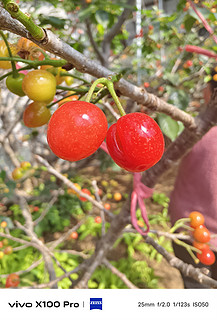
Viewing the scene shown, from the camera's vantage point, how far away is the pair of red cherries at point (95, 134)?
0.91 feet

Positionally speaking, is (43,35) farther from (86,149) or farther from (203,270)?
(203,270)

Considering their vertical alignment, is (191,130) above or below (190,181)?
above

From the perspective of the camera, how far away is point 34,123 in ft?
1.46

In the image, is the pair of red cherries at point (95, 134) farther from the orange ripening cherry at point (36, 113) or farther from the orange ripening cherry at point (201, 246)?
the orange ripening cherry at point (201, 246)

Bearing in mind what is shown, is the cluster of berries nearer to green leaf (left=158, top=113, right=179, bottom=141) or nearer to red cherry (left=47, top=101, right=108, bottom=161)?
green leaf (left=158, top=113, right=179, bottom=141)

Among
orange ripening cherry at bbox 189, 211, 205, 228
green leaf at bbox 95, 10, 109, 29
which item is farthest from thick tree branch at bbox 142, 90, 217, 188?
green leaf at bbox 95, 10, 109, 29

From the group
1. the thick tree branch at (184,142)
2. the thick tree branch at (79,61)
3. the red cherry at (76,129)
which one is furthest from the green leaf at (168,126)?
the red cherry at (76,129)

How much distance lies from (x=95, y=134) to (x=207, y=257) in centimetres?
84

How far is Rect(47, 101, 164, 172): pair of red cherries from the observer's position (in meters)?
0.28

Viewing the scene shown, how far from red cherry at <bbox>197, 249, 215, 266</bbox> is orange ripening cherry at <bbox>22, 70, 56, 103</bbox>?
0.85 metres

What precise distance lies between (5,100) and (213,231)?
191 centimetres

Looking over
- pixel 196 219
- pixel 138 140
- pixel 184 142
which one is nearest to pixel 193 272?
pixel 196 219
